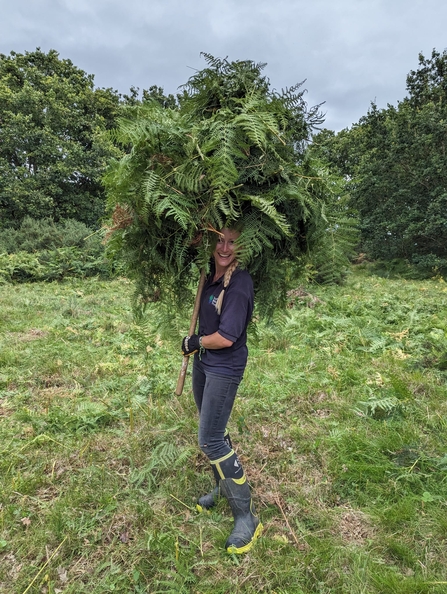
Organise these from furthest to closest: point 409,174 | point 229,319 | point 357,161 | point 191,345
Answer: point 357,161 → point 409,174 → point 191,345 → point 229,319

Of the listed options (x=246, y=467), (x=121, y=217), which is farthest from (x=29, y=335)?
(x=121, y=217)

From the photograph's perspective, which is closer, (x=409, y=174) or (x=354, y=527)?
(x=354, y=527)

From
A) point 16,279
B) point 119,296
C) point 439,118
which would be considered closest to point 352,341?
point 119,296

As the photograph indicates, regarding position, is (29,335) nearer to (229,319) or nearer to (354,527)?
(229,319)

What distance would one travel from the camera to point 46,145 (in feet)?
63.2

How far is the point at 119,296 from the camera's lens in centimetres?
1034

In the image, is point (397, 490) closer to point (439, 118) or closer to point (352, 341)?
point (352, 341)

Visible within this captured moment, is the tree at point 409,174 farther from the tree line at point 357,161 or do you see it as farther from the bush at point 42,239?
the bush at point 42,239

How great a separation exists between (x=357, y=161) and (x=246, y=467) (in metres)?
22.9

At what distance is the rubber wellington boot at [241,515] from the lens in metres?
2.45

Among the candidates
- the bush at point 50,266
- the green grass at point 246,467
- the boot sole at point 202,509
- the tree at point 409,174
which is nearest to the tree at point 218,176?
the green grass at point 246,467

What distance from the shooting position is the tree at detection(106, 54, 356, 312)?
81.3 inches

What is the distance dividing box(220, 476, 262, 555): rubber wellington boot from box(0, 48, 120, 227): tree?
62.8ft

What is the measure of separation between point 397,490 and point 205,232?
2.53m
